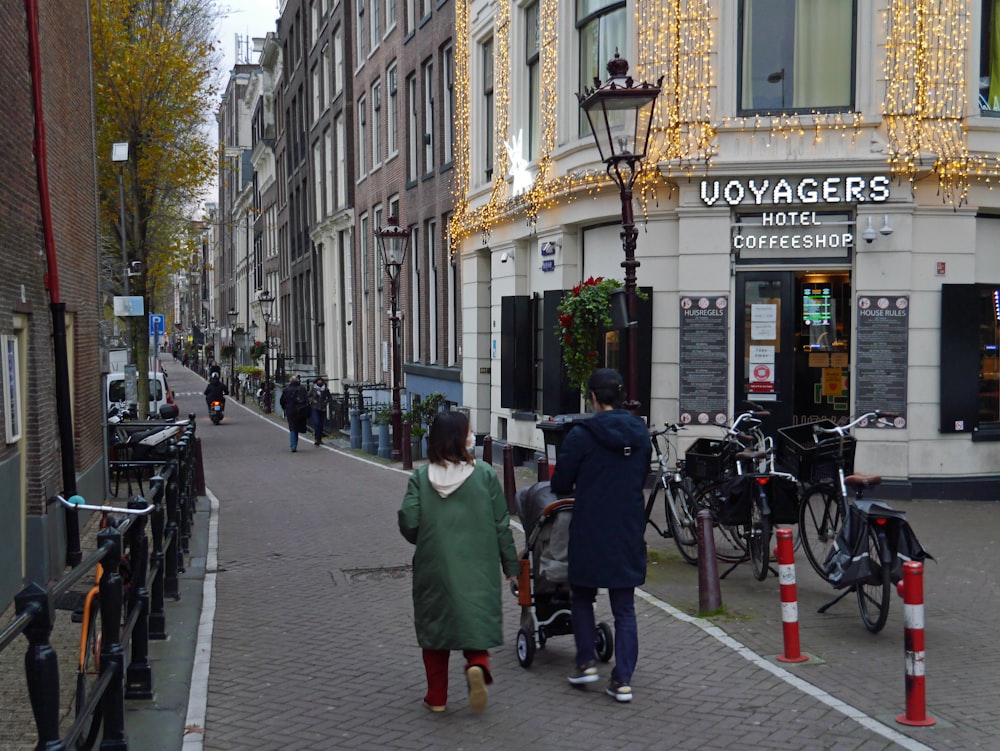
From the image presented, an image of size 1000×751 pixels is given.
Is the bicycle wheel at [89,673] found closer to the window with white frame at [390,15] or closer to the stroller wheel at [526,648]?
the stroller wheel at [526,648]

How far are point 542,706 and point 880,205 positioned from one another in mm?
9853

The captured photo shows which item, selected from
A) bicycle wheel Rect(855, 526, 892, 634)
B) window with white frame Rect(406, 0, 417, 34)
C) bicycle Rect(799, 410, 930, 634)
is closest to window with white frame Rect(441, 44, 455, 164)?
window with white frame Rect(406, 0, 417, 34)

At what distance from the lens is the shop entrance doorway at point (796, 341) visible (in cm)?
1434

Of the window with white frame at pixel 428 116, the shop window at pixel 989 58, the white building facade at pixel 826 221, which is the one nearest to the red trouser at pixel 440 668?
the white building facade at pixel 826 221

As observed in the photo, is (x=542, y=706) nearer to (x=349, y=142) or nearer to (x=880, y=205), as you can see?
(x=880, y=205)

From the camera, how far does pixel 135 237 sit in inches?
1219

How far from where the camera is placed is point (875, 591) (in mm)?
7570

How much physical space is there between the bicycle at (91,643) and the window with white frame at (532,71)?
1317 centimetres

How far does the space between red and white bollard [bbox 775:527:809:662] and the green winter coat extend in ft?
6.34

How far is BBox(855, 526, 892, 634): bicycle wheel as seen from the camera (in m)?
7.19

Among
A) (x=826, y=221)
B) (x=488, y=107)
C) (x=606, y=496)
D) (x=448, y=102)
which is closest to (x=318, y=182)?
(x=448, y=102)

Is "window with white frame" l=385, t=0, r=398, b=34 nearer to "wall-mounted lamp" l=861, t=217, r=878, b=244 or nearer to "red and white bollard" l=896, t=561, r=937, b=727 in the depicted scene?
"wall-mounted lamp" l=861, t=217, r=878, b=244

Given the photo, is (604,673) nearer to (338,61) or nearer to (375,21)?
(375,21)

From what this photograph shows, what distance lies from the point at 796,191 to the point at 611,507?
360 inches
